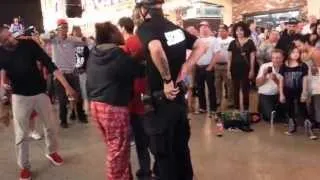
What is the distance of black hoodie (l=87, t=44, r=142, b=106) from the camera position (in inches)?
173

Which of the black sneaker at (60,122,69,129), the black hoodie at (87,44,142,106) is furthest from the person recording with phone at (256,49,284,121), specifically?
the black hoodie at (87,44,142,106)

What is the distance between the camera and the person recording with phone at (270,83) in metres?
7.69

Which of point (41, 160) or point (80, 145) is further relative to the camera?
point (80, 145)

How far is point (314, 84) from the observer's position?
708 centimetres

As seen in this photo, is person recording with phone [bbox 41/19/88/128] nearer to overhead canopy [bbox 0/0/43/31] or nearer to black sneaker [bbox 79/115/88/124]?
black sneaker [bbox 79/115/88/124]

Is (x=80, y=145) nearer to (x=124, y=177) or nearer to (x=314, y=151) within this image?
(x=124, y=177)

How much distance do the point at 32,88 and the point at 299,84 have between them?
380 centimetres

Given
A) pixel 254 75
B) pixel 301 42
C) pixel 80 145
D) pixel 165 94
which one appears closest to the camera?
pixel 165 94

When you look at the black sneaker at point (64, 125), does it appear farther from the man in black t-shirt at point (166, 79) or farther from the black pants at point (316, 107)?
the man in black t-shirt at point (166, 79)

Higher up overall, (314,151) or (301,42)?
(301,42)

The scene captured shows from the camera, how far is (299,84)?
7219 mm

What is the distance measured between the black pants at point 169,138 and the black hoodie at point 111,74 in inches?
21.5

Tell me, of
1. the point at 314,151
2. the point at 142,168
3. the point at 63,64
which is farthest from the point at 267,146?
the point at 63,64

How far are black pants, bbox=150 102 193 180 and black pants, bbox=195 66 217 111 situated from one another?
4.79 m
